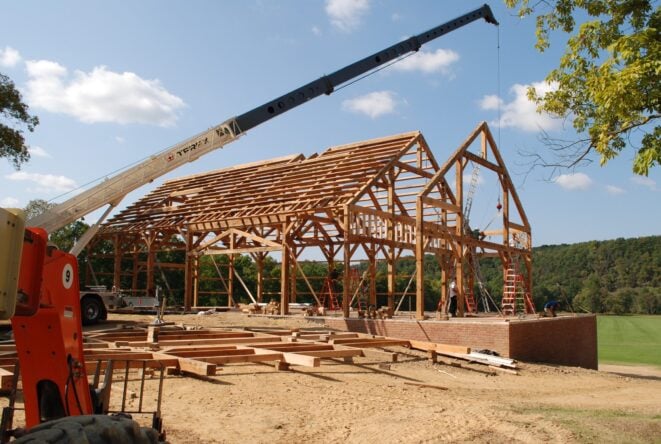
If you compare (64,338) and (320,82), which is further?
(320,82)

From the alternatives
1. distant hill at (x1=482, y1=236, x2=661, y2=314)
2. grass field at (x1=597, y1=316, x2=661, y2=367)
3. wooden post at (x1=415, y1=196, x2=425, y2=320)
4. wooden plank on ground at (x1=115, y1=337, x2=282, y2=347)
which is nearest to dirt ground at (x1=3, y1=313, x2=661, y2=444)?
wooden plank on ground at (x1=115, y1=337, x2=282, y2=347)

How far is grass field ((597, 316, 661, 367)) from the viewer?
3450 cm

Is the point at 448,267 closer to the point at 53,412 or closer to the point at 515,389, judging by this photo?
the point at 515,389

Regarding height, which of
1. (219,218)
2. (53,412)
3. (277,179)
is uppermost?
(277,179)

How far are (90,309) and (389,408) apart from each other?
485 inches

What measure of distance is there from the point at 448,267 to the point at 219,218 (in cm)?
943

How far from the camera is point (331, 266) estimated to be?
27047mm

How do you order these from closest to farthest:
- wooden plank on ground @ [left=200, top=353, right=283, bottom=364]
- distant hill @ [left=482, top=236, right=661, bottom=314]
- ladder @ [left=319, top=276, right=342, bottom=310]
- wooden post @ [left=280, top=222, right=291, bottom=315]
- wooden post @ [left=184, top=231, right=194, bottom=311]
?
wooden plank on ground @ [left=200, top=353, right=283, bottom=364] → wooden post @ [left=280, top=222, right=291, bottom=315] → wooden post @ [left=184, top=231, right=194, bottom=311] → ladder @ [left=319, top=276, right=342, bottom=310] → distant hill @ [left=482, top=236, right=661, bottom=314]

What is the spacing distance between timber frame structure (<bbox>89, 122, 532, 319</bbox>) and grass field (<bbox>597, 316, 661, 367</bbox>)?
14079 mm

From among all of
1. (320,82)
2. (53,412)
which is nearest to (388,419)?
(53,412)

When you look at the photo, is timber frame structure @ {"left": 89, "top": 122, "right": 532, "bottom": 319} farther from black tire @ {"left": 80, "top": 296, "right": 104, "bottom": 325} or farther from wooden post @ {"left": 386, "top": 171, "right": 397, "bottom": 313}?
black tire @ {"left": 80, "top": 296, "right": 104, "bottom": 325}

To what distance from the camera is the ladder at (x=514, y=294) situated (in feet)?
70.8

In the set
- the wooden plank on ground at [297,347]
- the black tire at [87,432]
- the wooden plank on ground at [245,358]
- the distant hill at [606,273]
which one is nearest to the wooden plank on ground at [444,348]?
the wooden plank on ground at [297,347]

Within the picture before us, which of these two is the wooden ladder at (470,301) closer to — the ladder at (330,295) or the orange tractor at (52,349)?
the ladder at (330,295)
